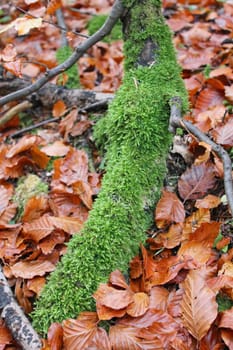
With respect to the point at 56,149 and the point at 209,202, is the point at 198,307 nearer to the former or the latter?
the point at 209,202

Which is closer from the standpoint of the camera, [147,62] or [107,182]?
[107,182]

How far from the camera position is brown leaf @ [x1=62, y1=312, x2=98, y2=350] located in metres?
1.86

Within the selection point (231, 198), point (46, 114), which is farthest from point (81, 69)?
point (231, 198)

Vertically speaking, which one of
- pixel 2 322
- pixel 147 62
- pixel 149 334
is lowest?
pixel 2 322

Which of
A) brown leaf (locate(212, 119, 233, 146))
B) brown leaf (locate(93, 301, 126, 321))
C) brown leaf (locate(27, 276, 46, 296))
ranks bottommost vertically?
brown leaf (locate(27, 276, 46, 296))

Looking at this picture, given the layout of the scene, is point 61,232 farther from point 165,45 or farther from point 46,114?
point 46,114

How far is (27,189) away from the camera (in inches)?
114

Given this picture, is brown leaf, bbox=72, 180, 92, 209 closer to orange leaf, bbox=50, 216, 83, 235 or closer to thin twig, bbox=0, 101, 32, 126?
orange leaf, bbox=50, 216, 83, 235

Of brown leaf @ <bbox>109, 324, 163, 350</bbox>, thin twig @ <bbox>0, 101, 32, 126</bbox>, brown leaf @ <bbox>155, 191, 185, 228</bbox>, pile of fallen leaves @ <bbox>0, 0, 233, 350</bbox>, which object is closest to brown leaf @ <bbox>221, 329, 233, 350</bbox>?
pile of fallen leaves @ <bbox>0, 0, 233, 350</bbox>

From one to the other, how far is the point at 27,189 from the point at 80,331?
1.26 meters

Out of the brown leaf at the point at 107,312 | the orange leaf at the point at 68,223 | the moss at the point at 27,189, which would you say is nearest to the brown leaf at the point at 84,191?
the orange leaf at the point at 68,223

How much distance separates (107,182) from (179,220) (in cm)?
49

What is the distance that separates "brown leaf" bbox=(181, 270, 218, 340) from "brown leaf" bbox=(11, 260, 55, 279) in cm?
79

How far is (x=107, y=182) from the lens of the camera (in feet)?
7.52
